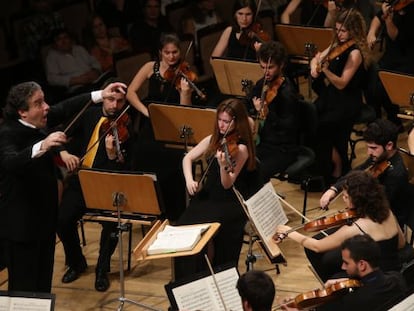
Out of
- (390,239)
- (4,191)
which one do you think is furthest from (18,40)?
(390,239)

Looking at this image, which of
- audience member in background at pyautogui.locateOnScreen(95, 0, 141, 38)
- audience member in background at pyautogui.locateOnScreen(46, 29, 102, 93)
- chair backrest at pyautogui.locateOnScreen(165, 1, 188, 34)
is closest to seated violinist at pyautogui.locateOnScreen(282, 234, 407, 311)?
audience member in background at pyautogui.locateOnScreen(46, 29, 102, 93)

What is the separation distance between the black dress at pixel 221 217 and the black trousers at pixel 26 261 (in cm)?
85

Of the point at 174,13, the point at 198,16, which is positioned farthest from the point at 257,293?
the point at 174,13

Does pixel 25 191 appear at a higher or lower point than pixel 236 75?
higher

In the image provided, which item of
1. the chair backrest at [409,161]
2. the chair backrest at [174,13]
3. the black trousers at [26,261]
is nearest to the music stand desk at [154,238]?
the black trousers at [26,261]

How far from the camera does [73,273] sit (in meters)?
6.21

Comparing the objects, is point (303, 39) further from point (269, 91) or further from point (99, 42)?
point (99, 42)

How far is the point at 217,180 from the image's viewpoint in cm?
581

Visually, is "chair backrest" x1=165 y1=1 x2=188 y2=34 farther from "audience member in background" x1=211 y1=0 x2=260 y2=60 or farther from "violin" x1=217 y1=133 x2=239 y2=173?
"violin" x1=217 y1=133 x2=239 y2=173

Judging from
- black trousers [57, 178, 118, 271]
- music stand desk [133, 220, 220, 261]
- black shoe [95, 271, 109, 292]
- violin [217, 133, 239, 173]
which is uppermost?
violin [217, 133, 239, 173]

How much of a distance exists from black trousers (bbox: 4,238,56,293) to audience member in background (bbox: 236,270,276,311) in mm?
1592

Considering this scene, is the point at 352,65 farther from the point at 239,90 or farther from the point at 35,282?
the point at 35,282

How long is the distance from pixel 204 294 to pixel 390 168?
1.57m

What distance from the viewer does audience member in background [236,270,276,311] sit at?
4.11 metres
